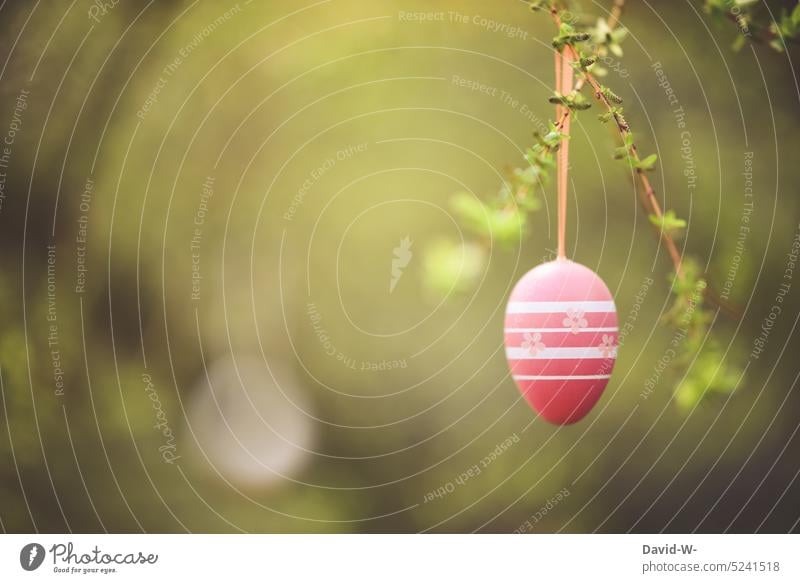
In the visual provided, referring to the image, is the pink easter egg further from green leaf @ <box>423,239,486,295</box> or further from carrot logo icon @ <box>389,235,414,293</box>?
carrot logo icon @ <box>389,235,414,293</box>
